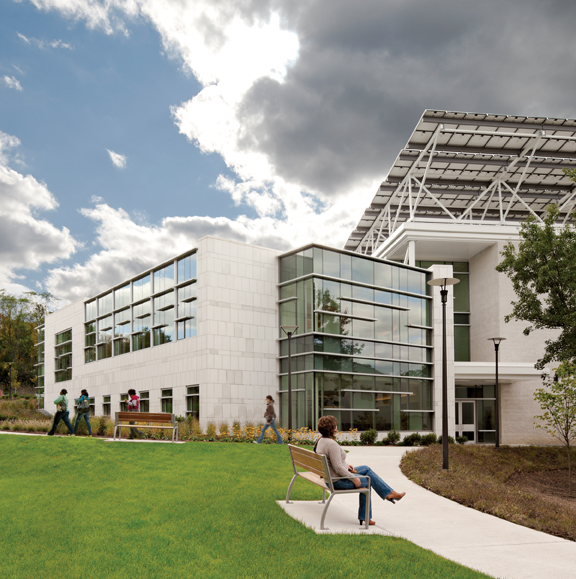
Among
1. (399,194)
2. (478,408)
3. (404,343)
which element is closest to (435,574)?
(404,343)

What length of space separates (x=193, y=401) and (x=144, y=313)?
8790 mm

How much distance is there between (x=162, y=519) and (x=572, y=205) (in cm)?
4539

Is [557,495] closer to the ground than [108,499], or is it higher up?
closer to the ground

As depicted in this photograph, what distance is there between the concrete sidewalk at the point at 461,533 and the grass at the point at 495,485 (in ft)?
1.23

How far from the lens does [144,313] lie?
1406 inches

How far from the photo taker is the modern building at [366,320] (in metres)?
28.7

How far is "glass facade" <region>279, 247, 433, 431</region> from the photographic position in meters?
28.1

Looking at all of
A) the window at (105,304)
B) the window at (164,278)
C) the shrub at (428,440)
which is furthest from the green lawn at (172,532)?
the window at (105,304)

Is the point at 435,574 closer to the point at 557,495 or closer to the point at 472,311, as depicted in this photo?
the point at 557,495

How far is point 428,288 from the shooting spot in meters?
33.6

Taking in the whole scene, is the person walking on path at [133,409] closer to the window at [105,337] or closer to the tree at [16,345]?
the window at [105,337]

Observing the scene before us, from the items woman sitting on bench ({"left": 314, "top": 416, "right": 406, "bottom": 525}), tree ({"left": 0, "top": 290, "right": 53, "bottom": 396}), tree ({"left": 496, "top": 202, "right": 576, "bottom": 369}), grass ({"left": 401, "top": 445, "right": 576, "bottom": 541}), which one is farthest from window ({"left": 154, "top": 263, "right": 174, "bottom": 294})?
tree ({"left": 0, "top": 290, "right": 53, "bottom": 396})

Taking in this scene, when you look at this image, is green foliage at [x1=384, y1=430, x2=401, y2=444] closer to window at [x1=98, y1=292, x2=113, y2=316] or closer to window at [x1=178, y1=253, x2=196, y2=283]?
window at [x1=178, y1=253, x2=196, y2=283]

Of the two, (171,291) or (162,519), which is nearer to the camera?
(162,519)
